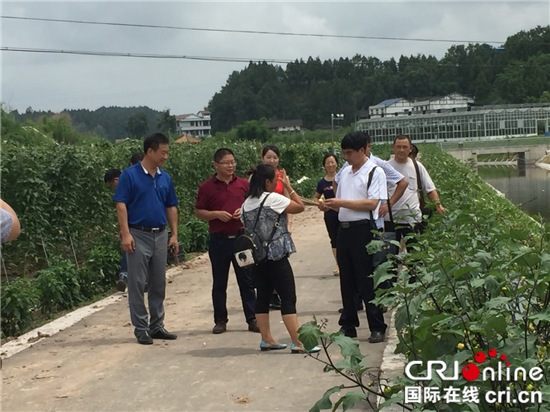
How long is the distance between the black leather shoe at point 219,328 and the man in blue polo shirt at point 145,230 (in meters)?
0.42

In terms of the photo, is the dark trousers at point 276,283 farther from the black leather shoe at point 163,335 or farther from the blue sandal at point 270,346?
the black leather shoe at point 163,335

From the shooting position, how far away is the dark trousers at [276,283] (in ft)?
23.6

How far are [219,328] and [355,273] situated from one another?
1655 mm

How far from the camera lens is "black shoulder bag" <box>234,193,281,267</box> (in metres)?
7.16

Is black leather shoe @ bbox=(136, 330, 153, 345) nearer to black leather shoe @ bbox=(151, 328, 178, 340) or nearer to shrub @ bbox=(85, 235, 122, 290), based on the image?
black leather shoe @ bbox=(151, 328, 178, 340)

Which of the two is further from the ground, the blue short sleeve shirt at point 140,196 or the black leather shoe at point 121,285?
the blue short sleeve shirt at point 140,196

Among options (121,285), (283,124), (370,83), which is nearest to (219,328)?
(121,285)

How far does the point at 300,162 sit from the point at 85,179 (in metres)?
23.8

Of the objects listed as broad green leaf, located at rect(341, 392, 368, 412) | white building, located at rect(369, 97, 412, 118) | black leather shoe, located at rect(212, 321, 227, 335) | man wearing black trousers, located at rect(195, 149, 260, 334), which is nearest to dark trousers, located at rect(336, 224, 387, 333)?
man wearing black trousers, located at rect(195, 149, 260, 334)

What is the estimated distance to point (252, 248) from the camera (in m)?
7.17

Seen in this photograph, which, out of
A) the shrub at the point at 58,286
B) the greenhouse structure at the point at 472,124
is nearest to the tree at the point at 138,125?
the greenhouse structure at the point at 472,124

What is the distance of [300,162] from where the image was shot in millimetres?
35469

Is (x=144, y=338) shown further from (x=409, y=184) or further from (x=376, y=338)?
(x=409, y=184)

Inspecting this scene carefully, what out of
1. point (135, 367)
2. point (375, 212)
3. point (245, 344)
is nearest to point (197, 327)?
point (245, 344)
